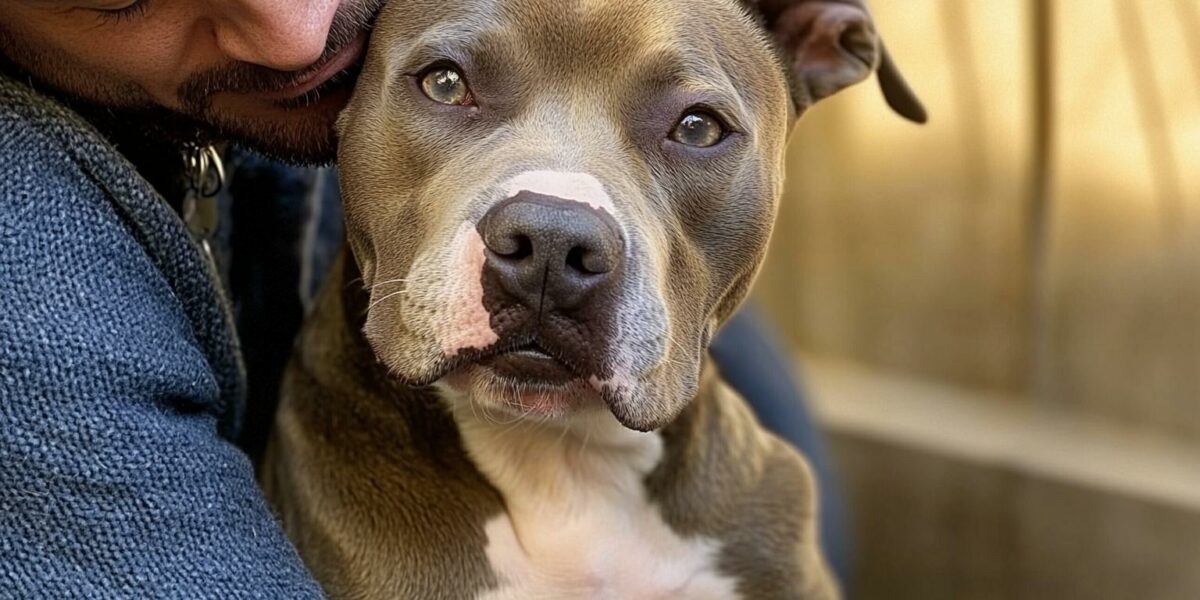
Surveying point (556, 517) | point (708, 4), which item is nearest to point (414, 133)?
point (708, 4)

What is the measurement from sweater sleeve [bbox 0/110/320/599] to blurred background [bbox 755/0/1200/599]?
2.45 meters

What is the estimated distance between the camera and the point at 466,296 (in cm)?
178

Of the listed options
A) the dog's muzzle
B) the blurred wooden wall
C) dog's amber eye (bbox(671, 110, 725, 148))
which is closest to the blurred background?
the blurred wooden wall

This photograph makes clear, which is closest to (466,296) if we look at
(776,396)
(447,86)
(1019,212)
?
(447,86)

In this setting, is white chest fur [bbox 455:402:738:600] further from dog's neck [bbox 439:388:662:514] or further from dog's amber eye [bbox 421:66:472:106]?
dog's amber eye [bbox 421:66:472:106]

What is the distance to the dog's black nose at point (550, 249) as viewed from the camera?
171cm

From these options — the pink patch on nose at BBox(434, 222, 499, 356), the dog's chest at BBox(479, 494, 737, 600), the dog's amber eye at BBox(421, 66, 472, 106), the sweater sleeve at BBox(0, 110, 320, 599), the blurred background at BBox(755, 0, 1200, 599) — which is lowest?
the blurred background at BBox(755, 0, 1200, 599)

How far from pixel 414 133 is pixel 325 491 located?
56 centimetres

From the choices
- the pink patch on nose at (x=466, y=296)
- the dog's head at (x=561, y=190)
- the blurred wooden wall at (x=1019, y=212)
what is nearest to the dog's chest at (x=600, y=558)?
the dog's head at (x=561, y=190)

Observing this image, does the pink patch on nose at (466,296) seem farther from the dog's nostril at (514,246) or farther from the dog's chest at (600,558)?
the dog's chest at (600,558)

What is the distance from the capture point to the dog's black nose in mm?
1708

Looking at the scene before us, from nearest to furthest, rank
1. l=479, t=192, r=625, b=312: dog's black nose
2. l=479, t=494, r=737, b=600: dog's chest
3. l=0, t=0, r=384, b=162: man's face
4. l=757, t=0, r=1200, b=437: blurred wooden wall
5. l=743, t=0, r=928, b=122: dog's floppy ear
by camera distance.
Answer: l=479, t=192, r=625, b=312: dog's black nose → l=0, t=0, r=384, b=162: man's face → l=479, t=494, r=737, b=600: dog's chest → l=743, t=0, r=928, b=122: dog's floppy ear → l=757, t=0, r=1200, b=437: blurred wooden wall

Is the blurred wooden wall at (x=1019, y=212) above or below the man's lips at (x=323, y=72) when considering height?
below

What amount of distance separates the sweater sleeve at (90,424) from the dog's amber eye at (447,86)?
1.44ft
